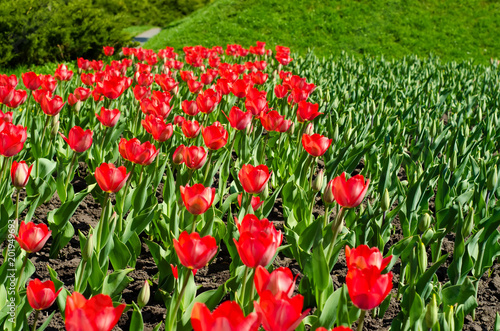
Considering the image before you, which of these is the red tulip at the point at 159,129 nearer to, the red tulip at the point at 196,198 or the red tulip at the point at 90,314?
the red tulip at the point at 196,198

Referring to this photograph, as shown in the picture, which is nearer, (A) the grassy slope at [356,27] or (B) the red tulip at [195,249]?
(B) the red tulip at [195,249]

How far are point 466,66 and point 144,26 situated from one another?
19.6m

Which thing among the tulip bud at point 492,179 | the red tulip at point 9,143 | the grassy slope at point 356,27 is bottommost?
the grassy slope at point 356,27

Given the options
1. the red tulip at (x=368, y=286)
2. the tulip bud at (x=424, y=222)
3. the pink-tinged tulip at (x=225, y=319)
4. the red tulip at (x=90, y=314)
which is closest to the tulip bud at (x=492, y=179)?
the tulip bud at (x=424, y=222)

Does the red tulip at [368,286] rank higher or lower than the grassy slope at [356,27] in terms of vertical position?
higher

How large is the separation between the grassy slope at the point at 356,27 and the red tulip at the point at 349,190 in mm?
10567

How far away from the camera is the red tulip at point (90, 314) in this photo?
957 millimetres

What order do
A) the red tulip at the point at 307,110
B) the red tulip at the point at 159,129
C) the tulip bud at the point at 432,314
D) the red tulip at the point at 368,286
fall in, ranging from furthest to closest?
the red tulip at the point at 307,110 → the red tulip at the point at 159,129 → the tulip bud at the point at 432,314 → the red tulip at the point at 368,286

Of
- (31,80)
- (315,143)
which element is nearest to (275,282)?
(315,143)

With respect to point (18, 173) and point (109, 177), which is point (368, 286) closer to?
point (109, 177)

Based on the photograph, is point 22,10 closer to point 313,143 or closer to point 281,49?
point 281,49

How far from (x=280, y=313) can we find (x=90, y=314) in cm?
40

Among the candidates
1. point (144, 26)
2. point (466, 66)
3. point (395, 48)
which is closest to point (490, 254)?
point (466, 66)

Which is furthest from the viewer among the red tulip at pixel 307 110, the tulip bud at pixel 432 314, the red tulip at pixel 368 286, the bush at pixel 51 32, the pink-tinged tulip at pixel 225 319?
Result: the bush at pixel 51 32
